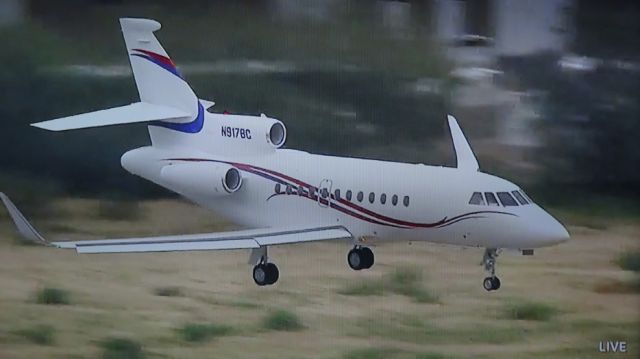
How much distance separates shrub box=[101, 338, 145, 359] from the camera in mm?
5398

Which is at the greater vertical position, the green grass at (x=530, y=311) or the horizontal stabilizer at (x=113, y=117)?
the horizontal stabilizer at (x=113, y=117)

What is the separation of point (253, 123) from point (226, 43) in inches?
10.4

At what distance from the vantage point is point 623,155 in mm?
5512

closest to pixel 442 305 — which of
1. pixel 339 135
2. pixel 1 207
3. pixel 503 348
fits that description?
pixel 503 348

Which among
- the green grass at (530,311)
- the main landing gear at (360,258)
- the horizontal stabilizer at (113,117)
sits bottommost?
the green grass at (530,311)

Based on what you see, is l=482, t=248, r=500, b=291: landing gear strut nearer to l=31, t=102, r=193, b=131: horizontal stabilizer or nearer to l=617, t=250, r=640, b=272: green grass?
l=617, t=250, r=640, b=272: green grass

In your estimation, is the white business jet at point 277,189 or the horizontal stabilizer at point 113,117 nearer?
the white business jet at point 277,189

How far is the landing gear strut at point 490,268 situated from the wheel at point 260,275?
68cm

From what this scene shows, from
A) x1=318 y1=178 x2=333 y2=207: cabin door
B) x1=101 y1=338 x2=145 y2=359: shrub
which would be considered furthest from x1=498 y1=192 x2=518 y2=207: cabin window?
x1=101 y1=338 x2=145 y2=359: shrub

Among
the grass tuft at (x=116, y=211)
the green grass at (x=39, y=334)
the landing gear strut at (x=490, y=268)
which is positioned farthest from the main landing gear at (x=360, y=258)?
the green grass at (x=39, y=334)

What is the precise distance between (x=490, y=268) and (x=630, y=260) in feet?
1.52

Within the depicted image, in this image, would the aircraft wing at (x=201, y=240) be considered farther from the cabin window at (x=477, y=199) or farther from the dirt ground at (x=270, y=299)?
the cabin window at (x=477, y=199)

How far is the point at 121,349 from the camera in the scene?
541cm

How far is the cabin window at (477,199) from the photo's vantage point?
532 centimetres
